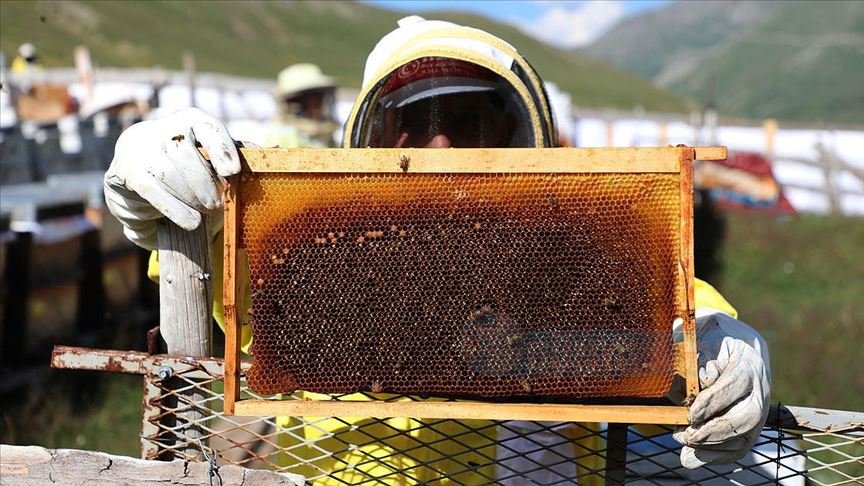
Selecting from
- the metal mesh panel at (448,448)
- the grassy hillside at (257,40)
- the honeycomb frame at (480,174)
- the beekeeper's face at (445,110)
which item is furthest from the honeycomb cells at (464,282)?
the grassy hillside at (257,40)

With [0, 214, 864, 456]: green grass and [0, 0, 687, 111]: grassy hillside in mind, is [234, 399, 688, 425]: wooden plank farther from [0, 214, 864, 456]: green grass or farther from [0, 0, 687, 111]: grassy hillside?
[0, 0, 687, 111]: grassy hillside

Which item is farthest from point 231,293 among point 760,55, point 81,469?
point 760,55

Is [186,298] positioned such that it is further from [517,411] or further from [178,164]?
[517,411]

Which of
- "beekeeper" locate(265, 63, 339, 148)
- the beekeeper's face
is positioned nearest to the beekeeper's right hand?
the beekeeper's face

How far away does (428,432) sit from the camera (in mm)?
2238

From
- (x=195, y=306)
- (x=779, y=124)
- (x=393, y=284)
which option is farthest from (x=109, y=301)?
(x=779, y=124)

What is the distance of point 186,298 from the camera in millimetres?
2053

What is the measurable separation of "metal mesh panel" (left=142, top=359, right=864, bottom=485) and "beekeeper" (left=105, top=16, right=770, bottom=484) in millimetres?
11

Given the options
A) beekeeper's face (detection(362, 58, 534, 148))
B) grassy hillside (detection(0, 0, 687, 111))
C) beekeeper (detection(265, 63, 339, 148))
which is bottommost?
beekeeper's face (detection(362, 58, 534, 148))

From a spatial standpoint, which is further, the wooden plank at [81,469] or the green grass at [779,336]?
the green grass at [779,336]

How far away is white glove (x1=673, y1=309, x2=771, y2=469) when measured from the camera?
1690mm

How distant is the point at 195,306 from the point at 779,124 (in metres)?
18.4

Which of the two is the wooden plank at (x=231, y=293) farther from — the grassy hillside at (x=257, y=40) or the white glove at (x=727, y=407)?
the grassy hillside at (x=257, y=40)

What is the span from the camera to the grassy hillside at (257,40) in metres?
50.0
